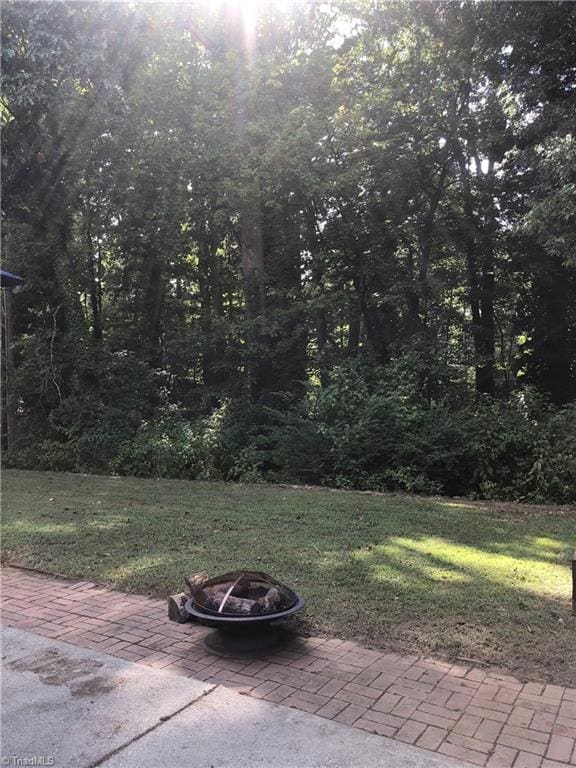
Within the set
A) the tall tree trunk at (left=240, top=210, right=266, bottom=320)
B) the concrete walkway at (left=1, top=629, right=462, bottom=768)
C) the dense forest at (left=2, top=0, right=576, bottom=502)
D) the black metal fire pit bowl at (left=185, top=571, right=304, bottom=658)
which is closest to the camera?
the concrete walkway at (left=1, top=629, right=462, bottom=768)

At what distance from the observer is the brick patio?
2771 millimetres

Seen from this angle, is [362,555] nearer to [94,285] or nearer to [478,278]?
[478,278]

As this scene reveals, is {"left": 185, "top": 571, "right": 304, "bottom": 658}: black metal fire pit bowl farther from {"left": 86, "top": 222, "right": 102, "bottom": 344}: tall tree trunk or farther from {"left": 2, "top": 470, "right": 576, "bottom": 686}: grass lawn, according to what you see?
{"left": 86, "top": 222, "right": 102, "bottom": 344}: tall tree trunk

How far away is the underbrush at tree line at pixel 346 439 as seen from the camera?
10.1 m

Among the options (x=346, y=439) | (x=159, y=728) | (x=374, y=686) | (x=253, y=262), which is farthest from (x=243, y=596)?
(x=253, y=262)

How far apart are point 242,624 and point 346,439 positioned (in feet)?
23.9

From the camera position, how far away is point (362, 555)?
577 centimetres

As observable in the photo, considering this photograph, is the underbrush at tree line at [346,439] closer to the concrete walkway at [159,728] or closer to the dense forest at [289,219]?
the dense forest at [289,219]

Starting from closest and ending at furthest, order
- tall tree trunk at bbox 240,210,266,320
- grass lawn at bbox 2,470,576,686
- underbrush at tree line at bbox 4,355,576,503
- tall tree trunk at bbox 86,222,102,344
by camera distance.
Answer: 1. grass lawn at bbox 2,470,576,686
2. underbrush at tree line at bbox 4,355,576,503
3. tall tree trunk at bbox 240,210,266,320
4. tall tree trunk at bbox 86,222,102,344

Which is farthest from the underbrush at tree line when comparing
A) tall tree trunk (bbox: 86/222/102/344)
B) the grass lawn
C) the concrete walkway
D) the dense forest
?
the concrete walkway

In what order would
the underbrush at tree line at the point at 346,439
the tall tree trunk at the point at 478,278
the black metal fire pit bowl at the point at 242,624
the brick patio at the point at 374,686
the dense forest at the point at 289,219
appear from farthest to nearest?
1. the tall tree trunk at the point at 478,278
2. the dense forest at the point at 289,219
3. the underbrush at tree line at the point at 346,439
4. the black metal fire pit bowl at the point at 242,624
5. the brick patio at the point at 374,686

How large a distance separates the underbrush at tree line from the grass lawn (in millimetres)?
1043

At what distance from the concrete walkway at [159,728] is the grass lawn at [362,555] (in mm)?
1075

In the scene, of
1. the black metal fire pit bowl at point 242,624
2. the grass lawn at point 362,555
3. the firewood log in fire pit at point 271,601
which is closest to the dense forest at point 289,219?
the grass lawn at point 362,555
